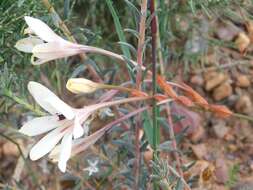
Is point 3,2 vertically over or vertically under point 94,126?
over

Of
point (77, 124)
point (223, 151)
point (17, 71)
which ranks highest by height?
point (77, 124)

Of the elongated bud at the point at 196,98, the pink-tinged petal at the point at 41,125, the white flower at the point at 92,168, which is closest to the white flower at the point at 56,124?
the pink-tinged petal at the point at 41,125

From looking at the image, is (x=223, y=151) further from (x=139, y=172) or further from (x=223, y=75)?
(x=139, y=172)

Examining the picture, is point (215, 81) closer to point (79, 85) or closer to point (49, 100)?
point (79, 85)

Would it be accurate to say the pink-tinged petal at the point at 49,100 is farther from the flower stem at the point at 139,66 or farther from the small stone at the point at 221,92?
the small stone at the point at 221,92

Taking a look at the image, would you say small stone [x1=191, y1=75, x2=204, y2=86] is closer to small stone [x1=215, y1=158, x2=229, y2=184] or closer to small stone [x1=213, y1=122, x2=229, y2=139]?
small stone [x1=213, y1=122, x2=229, y2=139]

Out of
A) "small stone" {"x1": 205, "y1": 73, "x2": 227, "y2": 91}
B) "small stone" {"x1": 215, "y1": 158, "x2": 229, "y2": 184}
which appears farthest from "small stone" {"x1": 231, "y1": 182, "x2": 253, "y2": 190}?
"small stone" {"x1": 205, "y1": 73, "x2": 227, "y2": 91}

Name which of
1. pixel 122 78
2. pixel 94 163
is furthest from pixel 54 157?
pixel 122 78
